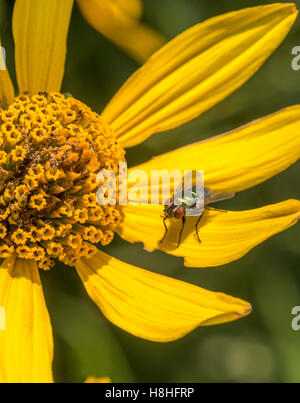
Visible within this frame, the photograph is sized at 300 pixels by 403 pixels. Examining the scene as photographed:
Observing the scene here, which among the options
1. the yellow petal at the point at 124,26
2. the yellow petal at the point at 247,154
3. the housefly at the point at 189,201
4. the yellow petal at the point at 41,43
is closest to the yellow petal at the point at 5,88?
the yellow petal at the point at 41,43

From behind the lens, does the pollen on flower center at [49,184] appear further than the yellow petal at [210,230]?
No

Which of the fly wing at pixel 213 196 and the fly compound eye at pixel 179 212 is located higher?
the fly wing at pixel 213 196

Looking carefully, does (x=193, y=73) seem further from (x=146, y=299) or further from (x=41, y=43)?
(x=146, y=299)

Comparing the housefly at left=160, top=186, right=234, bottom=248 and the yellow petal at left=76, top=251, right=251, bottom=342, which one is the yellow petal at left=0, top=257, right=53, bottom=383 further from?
the housefly at left=160, top=186, right=234, bottom=248

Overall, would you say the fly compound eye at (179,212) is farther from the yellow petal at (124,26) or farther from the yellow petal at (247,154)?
the yellow petal at (124,26)

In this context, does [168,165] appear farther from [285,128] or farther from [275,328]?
[275,328]

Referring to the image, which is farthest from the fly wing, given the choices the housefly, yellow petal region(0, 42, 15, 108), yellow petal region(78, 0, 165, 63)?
yellow petal region(0, 42, 15, 108)
